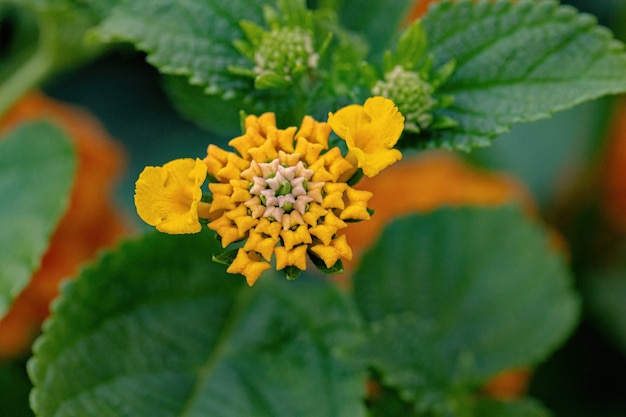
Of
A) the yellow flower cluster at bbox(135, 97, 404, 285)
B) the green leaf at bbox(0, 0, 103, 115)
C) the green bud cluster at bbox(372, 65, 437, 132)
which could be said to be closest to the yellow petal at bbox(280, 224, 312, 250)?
the yellow flower cluster at bbox(135, 97, 404, 285)

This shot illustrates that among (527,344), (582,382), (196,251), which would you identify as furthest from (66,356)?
(582,382)

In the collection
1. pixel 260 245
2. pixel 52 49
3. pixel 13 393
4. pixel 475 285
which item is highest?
pixel 260 245

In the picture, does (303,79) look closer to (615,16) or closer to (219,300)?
(219,300)

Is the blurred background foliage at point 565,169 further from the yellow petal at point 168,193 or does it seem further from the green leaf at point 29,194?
the yellow petal at point 168,193

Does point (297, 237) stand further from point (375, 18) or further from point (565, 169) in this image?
point (565, 169)

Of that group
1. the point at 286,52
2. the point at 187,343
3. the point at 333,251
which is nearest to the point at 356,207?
the point at 333,251

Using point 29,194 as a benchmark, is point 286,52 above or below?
above

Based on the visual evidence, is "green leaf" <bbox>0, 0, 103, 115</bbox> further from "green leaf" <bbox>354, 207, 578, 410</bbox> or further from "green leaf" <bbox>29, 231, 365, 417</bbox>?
"green leaf" <bbox>354, 207, 578, 410</bbox>
